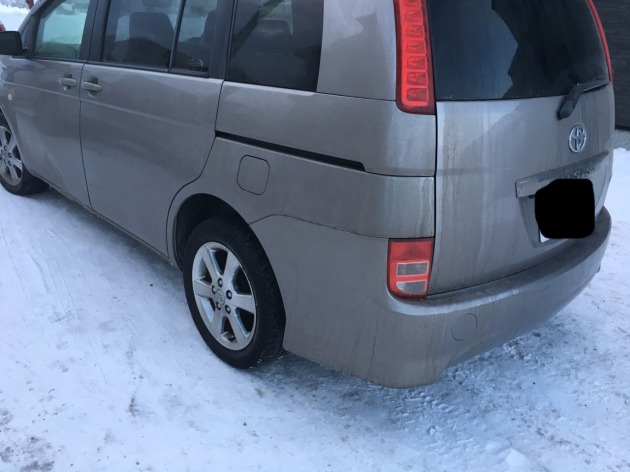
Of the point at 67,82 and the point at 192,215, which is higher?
the point at 67,82

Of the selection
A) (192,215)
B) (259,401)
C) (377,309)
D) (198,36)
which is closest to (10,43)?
(198,36)

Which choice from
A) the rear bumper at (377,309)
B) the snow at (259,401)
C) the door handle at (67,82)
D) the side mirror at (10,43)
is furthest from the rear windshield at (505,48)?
the side mirror at (10,43)

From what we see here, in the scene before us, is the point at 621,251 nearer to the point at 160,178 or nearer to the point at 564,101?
the point at 564,101

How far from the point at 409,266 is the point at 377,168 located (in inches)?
13.6

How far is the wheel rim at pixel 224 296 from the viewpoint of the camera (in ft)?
8.21

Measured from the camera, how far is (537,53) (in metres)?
2.08

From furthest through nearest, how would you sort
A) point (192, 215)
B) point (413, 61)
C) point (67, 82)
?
point (67, 82)
point (192, 215)
point (413, 61)

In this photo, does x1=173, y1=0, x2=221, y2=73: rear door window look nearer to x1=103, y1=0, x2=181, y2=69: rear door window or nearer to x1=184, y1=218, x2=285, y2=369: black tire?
x1=103, y1=0, x2=181, y2=69: rear door window

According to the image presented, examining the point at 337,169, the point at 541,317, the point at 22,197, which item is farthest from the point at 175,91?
the point at 22,197

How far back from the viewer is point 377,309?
6.38 feet

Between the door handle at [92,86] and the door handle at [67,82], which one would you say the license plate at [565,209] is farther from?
the door handle at [67,82]

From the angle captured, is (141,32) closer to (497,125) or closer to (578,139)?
(497,125)

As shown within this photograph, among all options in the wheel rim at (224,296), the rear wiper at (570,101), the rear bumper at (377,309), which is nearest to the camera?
the rear bumper at (377,309)

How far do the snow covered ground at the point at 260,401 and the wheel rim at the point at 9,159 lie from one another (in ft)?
5.26
